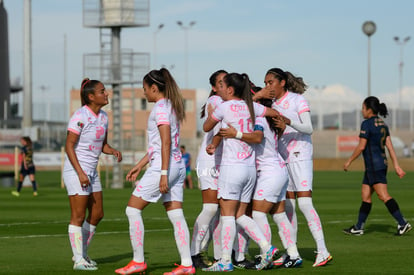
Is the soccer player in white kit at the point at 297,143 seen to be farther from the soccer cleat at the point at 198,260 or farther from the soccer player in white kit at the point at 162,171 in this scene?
the soccer player in white kit at the point at 162,171

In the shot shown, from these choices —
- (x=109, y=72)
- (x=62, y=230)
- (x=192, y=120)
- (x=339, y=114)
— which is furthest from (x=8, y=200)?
(x=192, y=120)

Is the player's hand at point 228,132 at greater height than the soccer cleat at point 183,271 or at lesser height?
greater

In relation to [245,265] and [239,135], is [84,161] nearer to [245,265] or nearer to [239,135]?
[239,135]

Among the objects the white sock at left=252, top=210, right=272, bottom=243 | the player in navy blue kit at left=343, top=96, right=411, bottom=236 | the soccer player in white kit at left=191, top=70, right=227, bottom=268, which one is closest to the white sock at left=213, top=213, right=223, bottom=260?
the soccer player in white kit at left=191, top=70, right=227, bottom=268

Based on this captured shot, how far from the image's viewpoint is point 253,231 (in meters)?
9.20

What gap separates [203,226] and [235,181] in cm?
92

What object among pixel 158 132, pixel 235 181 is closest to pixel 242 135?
pixel 235 181

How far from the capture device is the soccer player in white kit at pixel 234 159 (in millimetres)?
9039

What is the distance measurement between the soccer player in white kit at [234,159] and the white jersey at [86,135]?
1.30 metres

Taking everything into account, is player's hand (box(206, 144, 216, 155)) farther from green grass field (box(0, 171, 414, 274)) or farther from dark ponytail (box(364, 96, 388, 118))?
dark ponytail (box(364, 96, 388, 118))

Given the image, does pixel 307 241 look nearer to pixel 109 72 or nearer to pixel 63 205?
pixel 63 205

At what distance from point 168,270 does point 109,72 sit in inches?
1099

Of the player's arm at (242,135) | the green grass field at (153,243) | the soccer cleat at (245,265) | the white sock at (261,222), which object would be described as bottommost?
the green grass field at (153,243)

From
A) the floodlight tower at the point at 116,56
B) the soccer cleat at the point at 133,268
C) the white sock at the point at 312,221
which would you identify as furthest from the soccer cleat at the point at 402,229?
the floodlight tower at the point at 116,56
